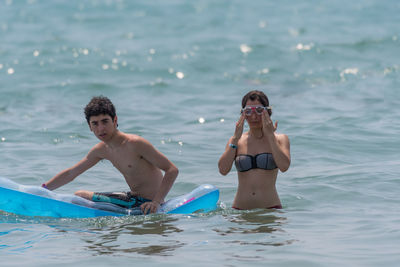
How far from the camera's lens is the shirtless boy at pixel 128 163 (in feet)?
20.6

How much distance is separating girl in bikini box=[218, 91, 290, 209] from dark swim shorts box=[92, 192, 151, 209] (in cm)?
95

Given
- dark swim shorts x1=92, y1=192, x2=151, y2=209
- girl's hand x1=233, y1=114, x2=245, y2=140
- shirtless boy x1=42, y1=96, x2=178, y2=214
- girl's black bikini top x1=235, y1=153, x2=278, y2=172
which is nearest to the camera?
girl's hand x1=233, y1=114, x2=245, y2=140

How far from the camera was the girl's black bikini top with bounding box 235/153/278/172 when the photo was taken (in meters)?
6.19

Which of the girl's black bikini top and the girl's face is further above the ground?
the girl's face

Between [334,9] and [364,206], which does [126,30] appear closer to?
[334,9]

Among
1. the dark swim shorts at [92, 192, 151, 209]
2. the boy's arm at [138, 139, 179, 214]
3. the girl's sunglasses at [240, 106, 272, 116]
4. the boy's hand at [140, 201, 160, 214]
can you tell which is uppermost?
the girl's sunglasses at [240, 106, 272, 116]

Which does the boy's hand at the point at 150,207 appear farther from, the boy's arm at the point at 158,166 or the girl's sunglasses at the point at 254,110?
the girl's sunglasses at the point at 254,110

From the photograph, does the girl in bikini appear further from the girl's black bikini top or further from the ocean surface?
the ocean surface

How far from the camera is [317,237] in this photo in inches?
225

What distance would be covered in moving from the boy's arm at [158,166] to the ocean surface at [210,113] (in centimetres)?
15

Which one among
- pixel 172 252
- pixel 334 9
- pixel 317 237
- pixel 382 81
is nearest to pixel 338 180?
pixel 317 237

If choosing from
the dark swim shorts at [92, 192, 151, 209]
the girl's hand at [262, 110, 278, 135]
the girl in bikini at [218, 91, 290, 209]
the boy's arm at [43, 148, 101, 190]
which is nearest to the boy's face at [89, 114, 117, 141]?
the boy's arm at [43, 148, 101, 190]

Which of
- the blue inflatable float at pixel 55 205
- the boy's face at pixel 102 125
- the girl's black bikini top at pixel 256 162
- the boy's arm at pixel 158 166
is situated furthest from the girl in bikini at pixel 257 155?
the boy's face at pixel 102 125

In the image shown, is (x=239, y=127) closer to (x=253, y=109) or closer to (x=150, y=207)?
(x=253, y=109)
